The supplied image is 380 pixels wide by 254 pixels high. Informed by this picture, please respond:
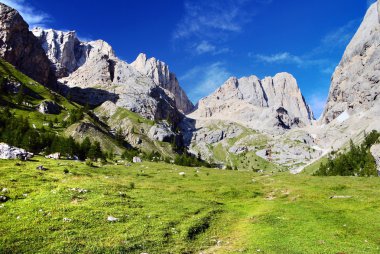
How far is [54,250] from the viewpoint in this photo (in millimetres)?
24172

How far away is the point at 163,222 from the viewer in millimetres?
35688

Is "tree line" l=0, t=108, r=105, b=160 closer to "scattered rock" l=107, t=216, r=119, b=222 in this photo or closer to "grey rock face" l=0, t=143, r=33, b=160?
"grey rock face" l=0, t=143, r=33, b=160

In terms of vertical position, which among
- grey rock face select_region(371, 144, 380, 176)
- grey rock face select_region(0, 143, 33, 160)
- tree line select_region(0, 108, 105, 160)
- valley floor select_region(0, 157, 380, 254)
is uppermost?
grey rock face select_region(371, 144, 380, 176)

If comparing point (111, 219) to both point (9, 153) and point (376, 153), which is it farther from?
point (376, 153)

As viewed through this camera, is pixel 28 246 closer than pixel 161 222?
Yes

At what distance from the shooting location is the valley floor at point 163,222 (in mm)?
27328

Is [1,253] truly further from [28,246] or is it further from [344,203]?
[344,203]

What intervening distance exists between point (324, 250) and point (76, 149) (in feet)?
354

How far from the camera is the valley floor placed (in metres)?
27.3

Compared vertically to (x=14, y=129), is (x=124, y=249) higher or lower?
lower

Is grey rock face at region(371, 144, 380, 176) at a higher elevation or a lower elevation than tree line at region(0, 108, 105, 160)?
higher

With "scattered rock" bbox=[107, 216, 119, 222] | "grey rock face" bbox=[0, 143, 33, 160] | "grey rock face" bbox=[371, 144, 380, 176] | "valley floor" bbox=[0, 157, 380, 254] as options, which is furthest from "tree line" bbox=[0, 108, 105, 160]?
"grey rock face" bbox=[371, 144, 380, 176]

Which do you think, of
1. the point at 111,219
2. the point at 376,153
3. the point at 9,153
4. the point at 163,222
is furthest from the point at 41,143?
the point at 376,153

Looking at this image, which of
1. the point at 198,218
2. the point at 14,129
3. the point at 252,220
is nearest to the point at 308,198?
the point at 252,220
